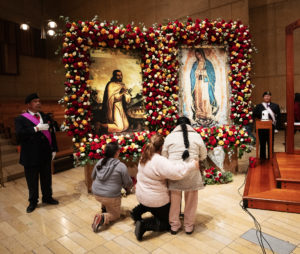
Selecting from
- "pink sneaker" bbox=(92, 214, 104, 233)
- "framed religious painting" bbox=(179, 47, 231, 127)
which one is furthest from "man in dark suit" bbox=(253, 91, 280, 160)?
"pink sneaker" bbox=(92, 214, 104, 233)

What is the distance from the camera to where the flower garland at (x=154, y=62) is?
4.75 metres

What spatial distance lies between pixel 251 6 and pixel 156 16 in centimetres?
425

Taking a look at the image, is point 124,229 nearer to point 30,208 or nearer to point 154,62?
point 30,208

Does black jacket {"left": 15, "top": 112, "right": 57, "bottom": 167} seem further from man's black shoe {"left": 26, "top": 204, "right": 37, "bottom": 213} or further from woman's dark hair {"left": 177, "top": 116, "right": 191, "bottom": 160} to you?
woman's dark hair {"left": 177, "top": 116, "right": 191, "bottom": 160}

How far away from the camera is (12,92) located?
12352 millimetres

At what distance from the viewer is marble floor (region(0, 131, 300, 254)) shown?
10.1 ft

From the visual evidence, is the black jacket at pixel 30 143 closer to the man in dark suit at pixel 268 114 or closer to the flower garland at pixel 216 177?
the flower garland at pixel 216 177

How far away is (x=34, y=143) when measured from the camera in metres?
4.15

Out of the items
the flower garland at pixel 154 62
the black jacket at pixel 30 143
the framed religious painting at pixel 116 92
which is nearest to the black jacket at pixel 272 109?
the flower garland at pixel 154 62

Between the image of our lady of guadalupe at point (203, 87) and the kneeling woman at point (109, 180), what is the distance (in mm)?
2718

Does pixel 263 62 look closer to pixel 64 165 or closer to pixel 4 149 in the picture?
pixel 64 165

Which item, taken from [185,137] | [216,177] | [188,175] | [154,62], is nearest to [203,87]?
[154,62]

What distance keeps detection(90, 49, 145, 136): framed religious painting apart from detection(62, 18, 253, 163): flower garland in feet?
0.46

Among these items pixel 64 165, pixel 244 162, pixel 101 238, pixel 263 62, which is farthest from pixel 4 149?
pixel 263 62
